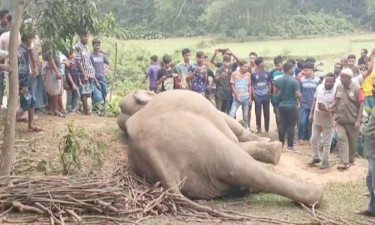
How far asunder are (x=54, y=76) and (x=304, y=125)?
4.42m

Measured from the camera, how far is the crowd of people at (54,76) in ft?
29.1

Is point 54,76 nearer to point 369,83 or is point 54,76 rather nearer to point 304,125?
point 304,125

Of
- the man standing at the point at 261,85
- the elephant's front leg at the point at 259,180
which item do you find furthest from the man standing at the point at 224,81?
the elephant's front leg at the point at 259,180

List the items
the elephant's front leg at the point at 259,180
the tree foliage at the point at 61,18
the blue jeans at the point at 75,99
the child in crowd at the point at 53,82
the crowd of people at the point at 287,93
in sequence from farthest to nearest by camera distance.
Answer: the blue jeans at the point at 75,99
the child in crowd at the point at 53,82
the crowd of people at the point at 287,93
the tree foliage at the point at 61,18
the elephant's front leg at the point at 259,180

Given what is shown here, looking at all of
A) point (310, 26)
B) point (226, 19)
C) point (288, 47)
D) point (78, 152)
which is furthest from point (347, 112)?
point (310, 26)

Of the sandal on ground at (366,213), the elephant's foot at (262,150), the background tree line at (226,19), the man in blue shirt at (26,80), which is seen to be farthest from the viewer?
the background tree line at (226,19)

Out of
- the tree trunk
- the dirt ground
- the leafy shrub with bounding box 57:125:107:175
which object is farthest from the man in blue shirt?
the tree trunk

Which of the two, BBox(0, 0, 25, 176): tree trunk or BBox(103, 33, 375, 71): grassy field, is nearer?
BBox(0, 0, 25, 176): tree trunk

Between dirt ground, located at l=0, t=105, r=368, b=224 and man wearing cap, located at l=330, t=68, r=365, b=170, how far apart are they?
328 millimetres

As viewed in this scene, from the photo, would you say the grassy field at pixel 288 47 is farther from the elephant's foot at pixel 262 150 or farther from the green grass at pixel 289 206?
the green grass at pixel 289 206

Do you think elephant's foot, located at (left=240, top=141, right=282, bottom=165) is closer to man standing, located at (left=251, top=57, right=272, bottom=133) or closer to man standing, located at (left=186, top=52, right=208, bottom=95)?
man standing, located at (left=186, top=52, right=208, bottom=95)

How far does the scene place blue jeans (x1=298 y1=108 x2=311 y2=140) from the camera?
11.4 m

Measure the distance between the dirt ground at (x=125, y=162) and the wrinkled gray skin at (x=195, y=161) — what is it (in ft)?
0.63

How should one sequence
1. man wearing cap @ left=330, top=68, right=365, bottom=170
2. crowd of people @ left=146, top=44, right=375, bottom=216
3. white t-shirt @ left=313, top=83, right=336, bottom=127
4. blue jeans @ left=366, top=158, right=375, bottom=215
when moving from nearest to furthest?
blue jeans @ left=366, top=158, right=375, bottom=215 → man wearing cap @ left=330, top=68, right=365, bottom=170 → crowd of people @ left=146, top=44, right=375, bottom=216 → white t-shirt @ left=313, top=83, right=336, bottom=127
